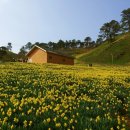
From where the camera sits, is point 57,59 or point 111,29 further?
point 111,29

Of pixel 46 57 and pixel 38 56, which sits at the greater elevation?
pixel 38 56

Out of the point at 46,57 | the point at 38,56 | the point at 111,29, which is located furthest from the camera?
the point at 111,29

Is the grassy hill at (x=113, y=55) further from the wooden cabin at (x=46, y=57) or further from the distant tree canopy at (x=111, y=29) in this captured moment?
Result: the wooden cabin at (x=46, y=57)

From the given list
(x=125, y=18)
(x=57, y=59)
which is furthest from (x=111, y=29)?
(x=57, y=59)

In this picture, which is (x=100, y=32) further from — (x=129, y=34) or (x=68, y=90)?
(x=68, y=90)

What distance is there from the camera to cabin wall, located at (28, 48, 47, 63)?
270 feet

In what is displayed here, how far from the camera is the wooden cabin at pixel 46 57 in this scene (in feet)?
268

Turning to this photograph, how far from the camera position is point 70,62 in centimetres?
8756

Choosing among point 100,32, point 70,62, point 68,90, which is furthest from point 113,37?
point 68,90

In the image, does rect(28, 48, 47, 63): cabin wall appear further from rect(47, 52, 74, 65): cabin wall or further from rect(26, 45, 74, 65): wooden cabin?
rect(47, 52, 74, 65): cabin wall

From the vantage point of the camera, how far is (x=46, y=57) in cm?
8119

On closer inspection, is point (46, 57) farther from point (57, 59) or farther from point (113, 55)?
point (113, 55)

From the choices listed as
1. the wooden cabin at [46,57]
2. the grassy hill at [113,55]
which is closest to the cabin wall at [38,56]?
the wooden cabin at [46,57]

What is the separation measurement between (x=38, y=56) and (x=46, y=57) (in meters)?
4.09
